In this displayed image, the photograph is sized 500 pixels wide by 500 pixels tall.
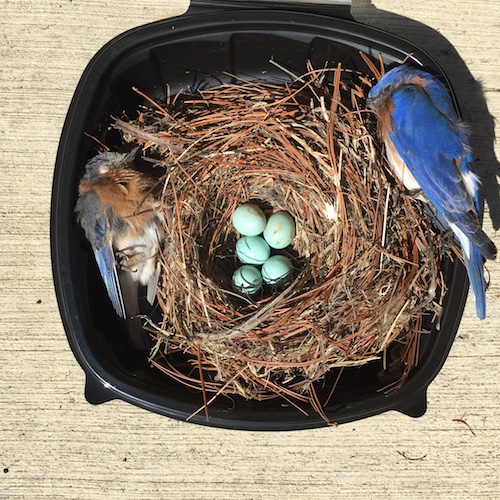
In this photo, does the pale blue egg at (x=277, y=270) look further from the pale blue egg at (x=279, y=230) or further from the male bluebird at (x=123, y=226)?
the male bluebird at (x=123, y=226)

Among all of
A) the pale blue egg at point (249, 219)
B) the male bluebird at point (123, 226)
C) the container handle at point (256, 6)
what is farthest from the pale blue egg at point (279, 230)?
the container handle at point (256, 6)

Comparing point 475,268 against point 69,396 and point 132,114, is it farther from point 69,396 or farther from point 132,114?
point 69,396

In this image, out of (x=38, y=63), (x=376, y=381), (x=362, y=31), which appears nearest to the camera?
(x=362, y=31)

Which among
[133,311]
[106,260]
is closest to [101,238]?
[106,260]

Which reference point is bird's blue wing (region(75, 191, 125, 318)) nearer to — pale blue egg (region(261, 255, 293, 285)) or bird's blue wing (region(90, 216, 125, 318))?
bird's blue wing (region(90, 216, 125, 318))

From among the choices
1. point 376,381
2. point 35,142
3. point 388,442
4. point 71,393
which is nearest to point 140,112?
point 35,142

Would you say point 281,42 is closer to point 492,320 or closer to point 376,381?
point 376,381

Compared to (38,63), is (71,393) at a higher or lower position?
lower
